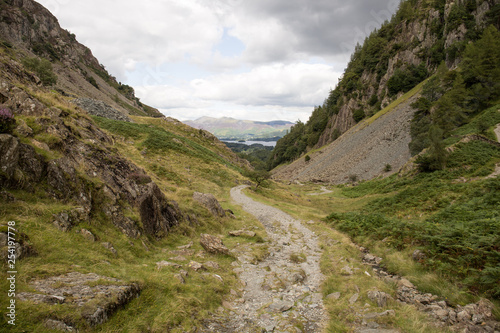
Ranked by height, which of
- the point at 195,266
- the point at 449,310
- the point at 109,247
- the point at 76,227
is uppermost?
the point at 76,227

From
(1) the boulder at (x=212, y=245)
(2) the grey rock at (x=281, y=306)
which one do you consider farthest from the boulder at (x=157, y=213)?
(2) the grey rock at (x=281, y=306)

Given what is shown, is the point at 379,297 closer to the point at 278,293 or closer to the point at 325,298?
the point at 325,298

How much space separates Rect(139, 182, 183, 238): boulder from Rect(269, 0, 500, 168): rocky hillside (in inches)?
3948

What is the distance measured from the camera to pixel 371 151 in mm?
72875

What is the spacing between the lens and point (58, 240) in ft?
24.2

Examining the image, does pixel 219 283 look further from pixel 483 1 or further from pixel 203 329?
pixel 483 1

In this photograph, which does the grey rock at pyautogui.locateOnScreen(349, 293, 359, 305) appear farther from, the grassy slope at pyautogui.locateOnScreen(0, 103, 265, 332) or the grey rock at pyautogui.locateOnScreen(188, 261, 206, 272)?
the grey rock at pyautogui.locateOnScreen(188, 261, 206, 272)

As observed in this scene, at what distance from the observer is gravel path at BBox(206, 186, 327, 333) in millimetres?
7500

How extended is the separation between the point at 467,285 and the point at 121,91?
184 m

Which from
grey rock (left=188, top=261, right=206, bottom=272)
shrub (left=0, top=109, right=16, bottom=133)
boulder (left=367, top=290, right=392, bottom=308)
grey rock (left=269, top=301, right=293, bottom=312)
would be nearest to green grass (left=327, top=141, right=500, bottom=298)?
boulder (left=367, top=290, right=392, bottom=308)

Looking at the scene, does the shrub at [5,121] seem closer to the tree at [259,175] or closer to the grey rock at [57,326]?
the grey rock at [57,326]

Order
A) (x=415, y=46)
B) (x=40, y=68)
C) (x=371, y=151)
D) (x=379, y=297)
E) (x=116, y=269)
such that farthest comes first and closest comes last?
(x=415, y=46), (x=371, y=151), (x=40, y=68), (x=379, y=297), (x=116, y=269)

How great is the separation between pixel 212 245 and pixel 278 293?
505 cm

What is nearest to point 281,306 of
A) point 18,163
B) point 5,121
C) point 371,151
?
point 18,163
